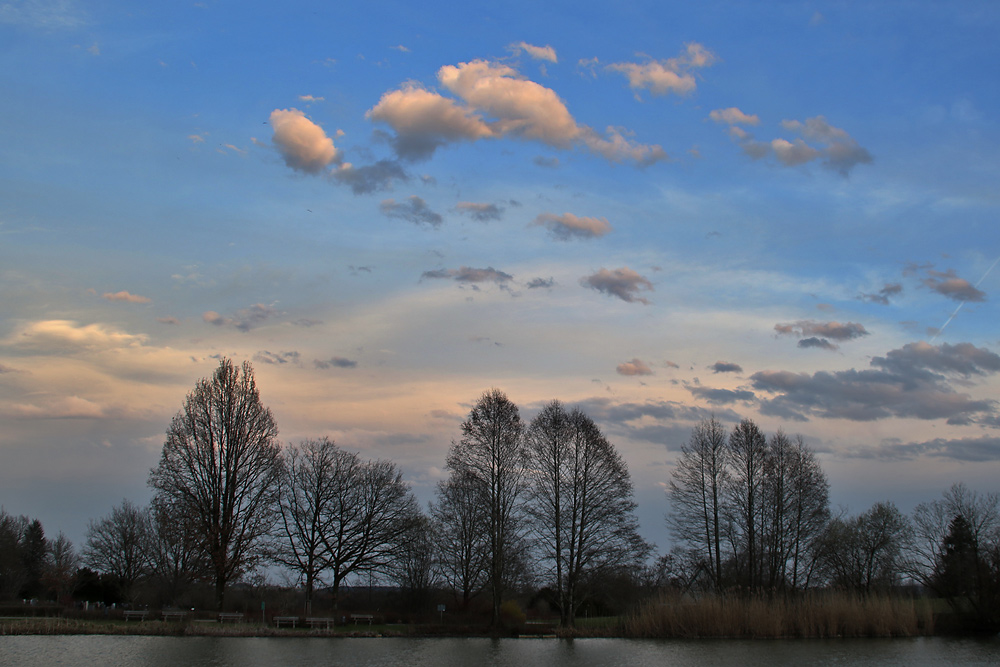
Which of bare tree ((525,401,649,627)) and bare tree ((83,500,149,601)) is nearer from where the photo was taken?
bare tree ((525,401,649,627))

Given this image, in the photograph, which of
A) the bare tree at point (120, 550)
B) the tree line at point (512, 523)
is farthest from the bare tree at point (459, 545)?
the bare tree at point (120, 550)

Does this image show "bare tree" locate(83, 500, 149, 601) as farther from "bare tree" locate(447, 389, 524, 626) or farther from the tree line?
"bare tree" locate(447, 389, 524, 626)

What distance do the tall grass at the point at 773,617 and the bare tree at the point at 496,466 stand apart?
7.97 meters

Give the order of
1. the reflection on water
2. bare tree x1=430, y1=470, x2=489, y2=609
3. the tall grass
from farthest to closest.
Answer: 1. bare tree x1=430, y1=470, x2=489, y2=609
2. the tall grass
3. the reflection on water

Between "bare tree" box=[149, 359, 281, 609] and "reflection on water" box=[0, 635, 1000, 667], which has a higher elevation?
"bare tree" box=[149, 359, 281, 609]

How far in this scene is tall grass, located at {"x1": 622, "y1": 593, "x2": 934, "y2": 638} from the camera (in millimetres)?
33344

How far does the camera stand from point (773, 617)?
3381cm

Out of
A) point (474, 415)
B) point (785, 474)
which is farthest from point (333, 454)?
point (785, 474)

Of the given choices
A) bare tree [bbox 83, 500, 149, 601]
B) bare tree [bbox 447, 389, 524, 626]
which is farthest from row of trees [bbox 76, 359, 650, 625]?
bare tree [bbox 83, 500, 149, 601]

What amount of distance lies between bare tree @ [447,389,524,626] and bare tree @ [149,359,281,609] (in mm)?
11710

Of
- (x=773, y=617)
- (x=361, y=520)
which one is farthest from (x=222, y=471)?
(x=773, y=617)

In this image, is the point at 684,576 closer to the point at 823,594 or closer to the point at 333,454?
the point at 823,594

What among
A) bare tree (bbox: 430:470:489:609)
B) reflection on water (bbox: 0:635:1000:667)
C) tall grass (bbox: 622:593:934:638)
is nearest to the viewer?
reflection on water (bbox: 0:635:1000:667)

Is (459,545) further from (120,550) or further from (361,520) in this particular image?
(120,550)
